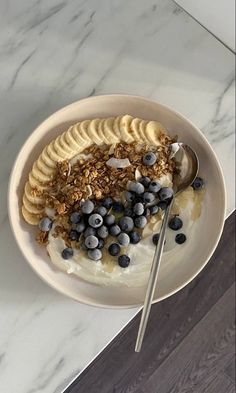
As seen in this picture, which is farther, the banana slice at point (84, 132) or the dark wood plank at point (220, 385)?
the dark wood plank at point (220, 385)

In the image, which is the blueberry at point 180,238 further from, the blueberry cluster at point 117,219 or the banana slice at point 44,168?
the banana slice at point 44,168

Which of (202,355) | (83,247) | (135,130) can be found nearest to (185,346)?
(202,355)

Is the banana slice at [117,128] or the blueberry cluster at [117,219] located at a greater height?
the banana slice at [117,128]

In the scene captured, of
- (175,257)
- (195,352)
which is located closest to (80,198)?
(175,257)

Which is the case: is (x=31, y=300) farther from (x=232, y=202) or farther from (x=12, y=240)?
(x=232, y=202)

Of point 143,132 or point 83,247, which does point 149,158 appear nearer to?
point 143,132

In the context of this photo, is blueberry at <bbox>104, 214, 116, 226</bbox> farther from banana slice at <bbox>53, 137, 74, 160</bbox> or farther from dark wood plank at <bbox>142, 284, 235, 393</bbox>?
dark wood plank at <bbox>142, 284, 235, 393</bbox>

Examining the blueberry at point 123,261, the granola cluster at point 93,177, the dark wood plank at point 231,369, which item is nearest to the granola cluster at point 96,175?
the granola cluster at point 93,177
